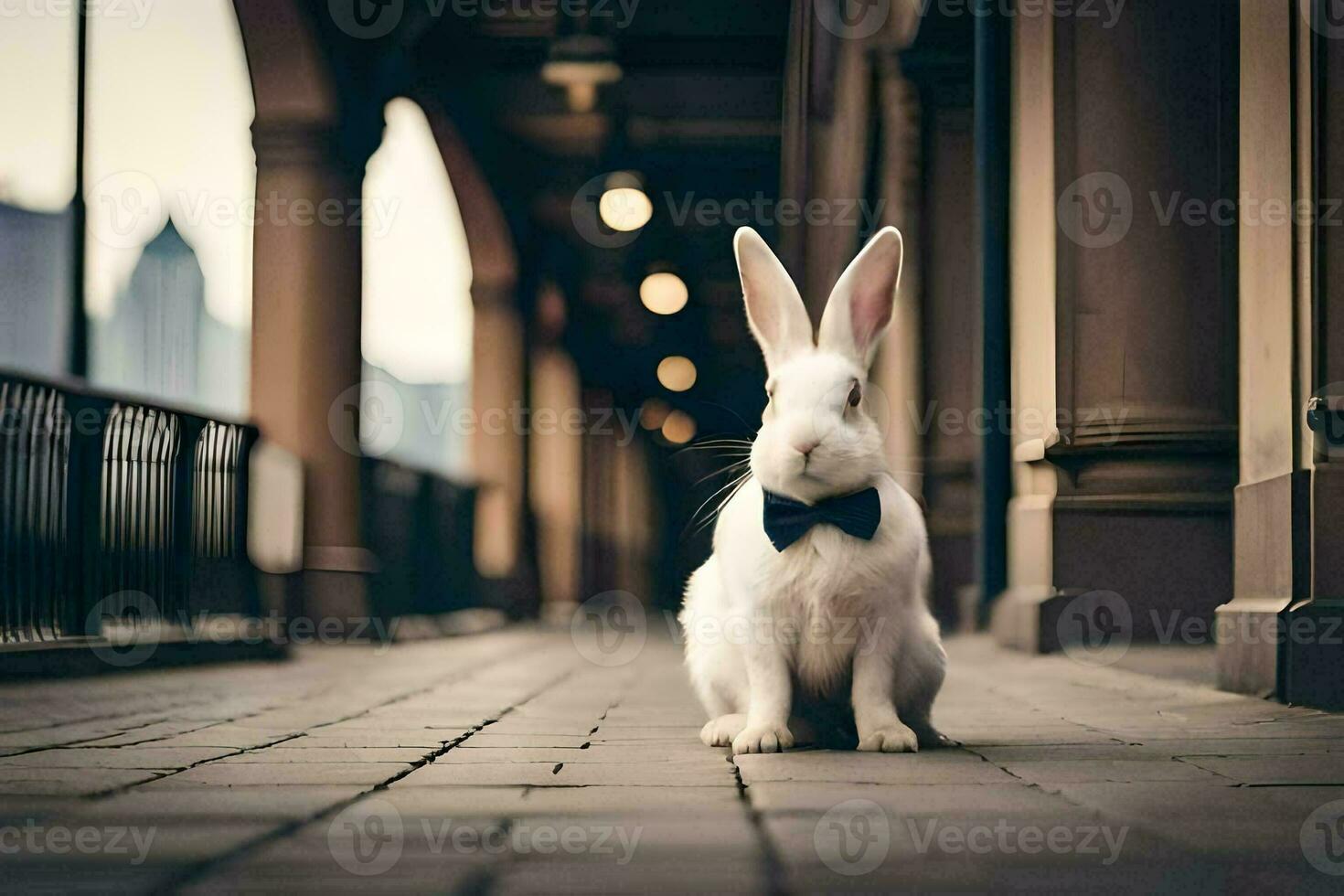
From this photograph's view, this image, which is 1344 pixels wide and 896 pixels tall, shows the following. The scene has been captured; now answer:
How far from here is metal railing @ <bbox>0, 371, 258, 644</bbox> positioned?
243 inches

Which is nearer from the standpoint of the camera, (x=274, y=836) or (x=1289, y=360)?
(x=274, y=836)

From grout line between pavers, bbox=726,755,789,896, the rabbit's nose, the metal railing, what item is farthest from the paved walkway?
the metal railing

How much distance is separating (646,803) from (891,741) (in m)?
0.92

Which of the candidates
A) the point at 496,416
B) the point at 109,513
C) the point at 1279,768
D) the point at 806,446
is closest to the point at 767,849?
the point at 806,446

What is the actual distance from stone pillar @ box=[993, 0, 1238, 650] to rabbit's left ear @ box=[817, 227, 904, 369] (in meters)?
3.64

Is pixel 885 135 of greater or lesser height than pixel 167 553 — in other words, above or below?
above

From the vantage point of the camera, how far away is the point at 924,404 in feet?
36.4

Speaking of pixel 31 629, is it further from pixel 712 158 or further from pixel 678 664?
pixel 712 158

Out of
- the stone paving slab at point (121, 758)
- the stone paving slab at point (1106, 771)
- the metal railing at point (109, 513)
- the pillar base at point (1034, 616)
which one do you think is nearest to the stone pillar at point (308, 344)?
the metal railing at point (109, 513)

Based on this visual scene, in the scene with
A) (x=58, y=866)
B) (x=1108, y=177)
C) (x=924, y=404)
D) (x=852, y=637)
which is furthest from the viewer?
(x=924, y=404)

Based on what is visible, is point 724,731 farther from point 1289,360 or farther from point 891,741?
point 1289,360

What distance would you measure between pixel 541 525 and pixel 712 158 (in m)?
5.96

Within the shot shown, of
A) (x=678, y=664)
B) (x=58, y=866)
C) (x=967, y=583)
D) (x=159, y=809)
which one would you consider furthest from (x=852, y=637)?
(x=967, y=583)

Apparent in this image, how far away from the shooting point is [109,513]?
6.90 meters
